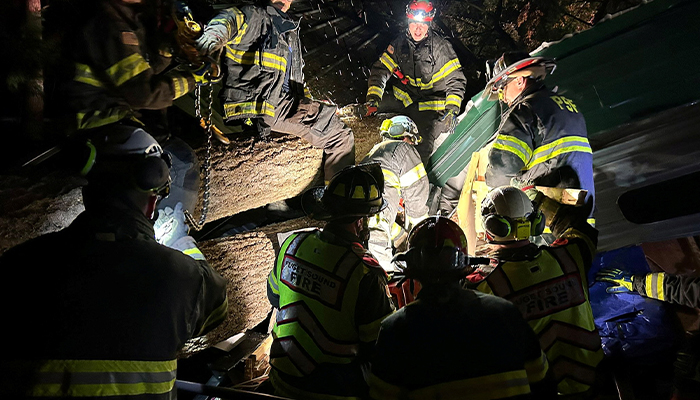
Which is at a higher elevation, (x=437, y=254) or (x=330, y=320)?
(x=437, y=254)

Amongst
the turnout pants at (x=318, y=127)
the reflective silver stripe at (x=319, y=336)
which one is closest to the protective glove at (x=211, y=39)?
the turnout pants at (x=318, y=127)

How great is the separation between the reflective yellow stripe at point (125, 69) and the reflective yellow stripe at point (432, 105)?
4.23m

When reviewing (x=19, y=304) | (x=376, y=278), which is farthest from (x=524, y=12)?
(x=19, y=304)

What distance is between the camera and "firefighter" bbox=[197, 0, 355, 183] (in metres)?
3.91

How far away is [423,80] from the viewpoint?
6.44 meters

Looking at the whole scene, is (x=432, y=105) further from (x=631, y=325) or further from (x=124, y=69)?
(x=124, y=69)

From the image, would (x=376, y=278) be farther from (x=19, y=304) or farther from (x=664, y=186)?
(x=664, y=186)

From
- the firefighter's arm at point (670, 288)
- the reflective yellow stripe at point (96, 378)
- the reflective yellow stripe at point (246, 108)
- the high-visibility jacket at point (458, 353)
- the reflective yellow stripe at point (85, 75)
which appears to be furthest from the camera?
the reflective yellow stripe at point (246, 108)

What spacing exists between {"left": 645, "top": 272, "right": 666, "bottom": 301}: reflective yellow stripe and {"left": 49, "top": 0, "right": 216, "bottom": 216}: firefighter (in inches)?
164

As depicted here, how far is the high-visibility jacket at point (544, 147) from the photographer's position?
3.90 meters

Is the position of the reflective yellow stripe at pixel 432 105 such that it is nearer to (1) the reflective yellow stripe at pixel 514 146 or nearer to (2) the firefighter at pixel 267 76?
(2) the firefighter at pixel 267 76

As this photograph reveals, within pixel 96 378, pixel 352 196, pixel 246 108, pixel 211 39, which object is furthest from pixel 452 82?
pixel 96 378

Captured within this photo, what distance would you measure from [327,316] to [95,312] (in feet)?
4.08

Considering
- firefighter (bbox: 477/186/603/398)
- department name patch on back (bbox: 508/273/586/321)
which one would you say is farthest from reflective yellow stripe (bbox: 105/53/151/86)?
department name patch on back (bbox: 508/273/586/321)
